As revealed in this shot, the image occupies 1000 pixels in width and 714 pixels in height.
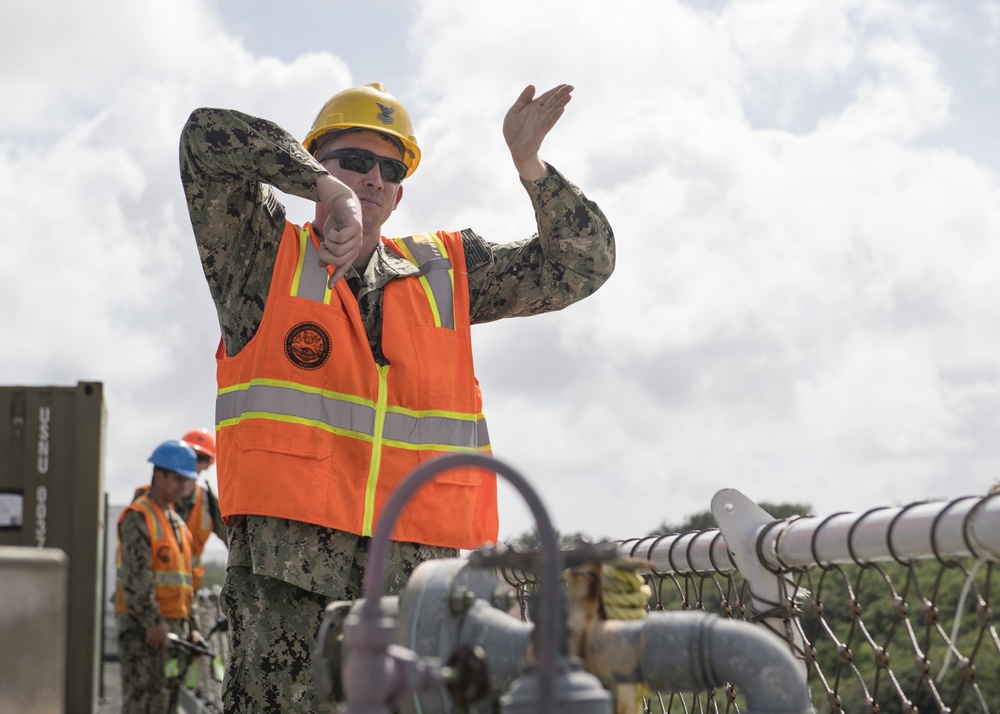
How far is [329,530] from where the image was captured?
3.75 meters

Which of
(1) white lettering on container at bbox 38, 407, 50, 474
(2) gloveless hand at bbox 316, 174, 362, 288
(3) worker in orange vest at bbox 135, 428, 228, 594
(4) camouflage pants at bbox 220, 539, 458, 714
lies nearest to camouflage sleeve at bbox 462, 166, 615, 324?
(2) gloveless hand at bbox 316, 174, 362, 288

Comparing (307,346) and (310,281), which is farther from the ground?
(310,281)

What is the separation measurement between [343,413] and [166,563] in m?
6.47

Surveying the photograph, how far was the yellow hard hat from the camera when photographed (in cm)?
434

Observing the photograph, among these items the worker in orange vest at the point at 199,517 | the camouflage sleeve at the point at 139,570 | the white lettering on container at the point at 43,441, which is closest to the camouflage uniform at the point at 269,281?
the white lettering on container at the point at 43,441

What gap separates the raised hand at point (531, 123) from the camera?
373cm

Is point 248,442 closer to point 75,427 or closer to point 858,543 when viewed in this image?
point 858,543

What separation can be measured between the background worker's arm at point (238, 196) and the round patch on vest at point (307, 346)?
6.2 inches

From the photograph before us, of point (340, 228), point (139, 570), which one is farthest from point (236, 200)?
point (139, 570)

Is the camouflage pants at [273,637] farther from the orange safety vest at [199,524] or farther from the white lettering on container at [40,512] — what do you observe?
the orange safety vest at [199,524]

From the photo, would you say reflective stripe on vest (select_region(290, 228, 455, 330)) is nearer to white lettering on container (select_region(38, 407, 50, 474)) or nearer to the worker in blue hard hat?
white lettering on container (select_region(38, 407, 50, 474))

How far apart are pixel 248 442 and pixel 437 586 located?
1.84m

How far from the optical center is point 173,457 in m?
10.3

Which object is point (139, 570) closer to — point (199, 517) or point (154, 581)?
point (154, 581)
